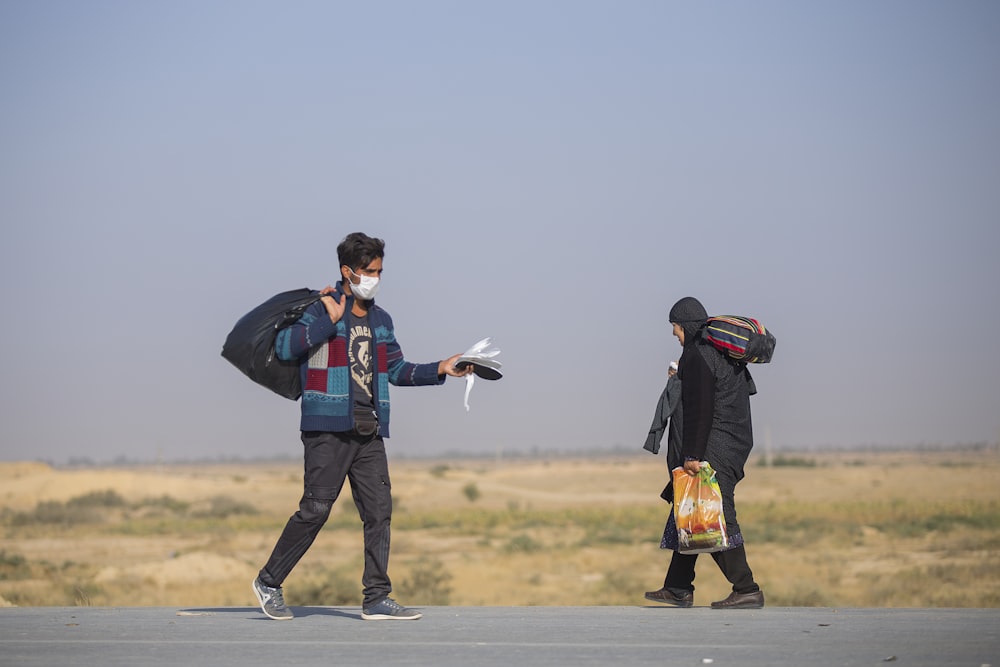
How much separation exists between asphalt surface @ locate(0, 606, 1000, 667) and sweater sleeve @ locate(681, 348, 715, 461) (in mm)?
1113

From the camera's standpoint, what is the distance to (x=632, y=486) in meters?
95.9

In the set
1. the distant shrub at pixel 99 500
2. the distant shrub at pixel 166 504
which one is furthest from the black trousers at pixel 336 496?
the distant shrub at pixel 99 500

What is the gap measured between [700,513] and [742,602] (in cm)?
78

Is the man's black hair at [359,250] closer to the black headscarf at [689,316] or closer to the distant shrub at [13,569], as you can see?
the black headscarf at [689,316]

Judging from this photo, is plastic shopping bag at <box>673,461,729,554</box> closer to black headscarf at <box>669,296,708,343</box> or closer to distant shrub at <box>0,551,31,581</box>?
black headscarf at <box>669,296,708,343</box>

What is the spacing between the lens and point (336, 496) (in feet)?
29.5

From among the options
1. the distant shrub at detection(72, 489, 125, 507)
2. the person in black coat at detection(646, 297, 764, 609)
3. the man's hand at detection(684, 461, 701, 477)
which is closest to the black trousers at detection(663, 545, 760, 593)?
the person in black coat at detection(646, 297, 764, 609)

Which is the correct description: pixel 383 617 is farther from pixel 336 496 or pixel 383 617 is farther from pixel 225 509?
pixel 225 509

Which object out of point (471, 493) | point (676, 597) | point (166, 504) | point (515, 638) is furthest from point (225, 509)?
point (515, 638)

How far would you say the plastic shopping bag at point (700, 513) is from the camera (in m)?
9.39

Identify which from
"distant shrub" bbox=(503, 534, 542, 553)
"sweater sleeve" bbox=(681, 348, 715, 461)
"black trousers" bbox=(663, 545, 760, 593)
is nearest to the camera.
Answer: "sweater sleeve" bbox=(681, 348, 715, 461)

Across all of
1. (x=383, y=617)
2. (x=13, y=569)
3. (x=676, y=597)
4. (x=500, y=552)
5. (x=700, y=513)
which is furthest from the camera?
(x=500, y=552)

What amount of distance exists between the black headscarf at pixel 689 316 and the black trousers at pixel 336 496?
227 centimetres

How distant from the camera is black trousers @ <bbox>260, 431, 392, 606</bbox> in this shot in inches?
352
